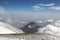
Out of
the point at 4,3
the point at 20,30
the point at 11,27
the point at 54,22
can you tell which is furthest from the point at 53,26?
the point at 4,3

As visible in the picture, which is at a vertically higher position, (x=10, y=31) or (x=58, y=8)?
(x=58, y=8)

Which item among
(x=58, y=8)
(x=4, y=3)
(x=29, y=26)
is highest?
(x=4, y=3)

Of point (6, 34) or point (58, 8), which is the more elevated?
point (58, 8)

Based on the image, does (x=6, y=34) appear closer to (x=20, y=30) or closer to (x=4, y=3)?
(x=20, y=30)

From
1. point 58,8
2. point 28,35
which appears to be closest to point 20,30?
point 28,35

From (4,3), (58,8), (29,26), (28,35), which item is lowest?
(28,35)

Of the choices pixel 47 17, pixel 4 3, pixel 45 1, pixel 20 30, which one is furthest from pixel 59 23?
pixel 4 3

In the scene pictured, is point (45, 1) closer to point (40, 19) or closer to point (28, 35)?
point (40, 19)
